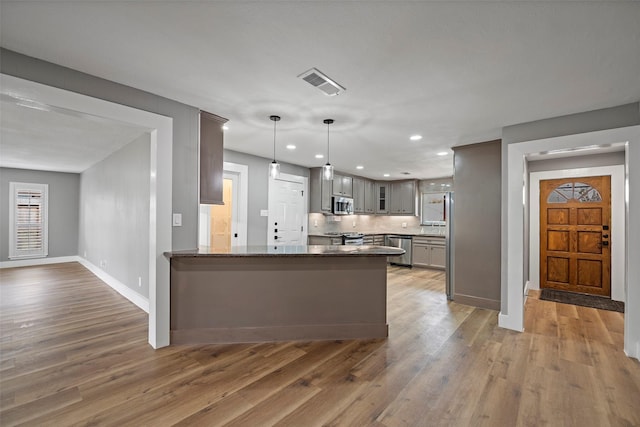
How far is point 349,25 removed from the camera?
172cm

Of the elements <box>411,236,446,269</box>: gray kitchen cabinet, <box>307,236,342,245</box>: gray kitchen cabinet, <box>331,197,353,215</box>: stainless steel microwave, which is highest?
<box>331,197,353,215</box>: stainless steel microwave

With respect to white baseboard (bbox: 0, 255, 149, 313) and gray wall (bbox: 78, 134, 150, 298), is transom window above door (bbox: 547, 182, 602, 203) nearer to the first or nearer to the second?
gray wall (bbox: 78, 134, 150, 298)

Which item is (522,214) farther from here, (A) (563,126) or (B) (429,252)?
(B) (429,252)

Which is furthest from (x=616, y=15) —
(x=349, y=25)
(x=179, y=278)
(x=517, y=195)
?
(x=179, y=278)

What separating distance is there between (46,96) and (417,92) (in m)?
2.96

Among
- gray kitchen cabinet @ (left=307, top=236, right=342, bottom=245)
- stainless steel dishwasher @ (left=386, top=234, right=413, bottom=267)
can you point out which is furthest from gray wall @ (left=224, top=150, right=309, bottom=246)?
stainless steel dishwasher @ (left=386, top=234, right=413, bottom=267)

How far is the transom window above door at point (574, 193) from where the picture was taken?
15.7 ft

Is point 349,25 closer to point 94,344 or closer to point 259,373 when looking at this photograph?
point 259,373

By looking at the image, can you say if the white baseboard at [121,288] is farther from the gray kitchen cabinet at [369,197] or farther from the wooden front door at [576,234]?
the wooden front door at [576,234]

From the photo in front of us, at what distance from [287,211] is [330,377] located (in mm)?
3891

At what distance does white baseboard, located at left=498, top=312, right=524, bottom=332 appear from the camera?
11.0 feet

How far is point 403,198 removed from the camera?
313 inches

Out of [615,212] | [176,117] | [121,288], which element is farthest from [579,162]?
[121,288]

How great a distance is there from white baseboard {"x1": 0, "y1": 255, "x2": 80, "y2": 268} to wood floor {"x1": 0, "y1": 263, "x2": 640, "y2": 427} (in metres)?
4.50
